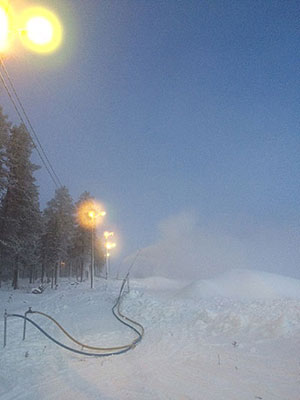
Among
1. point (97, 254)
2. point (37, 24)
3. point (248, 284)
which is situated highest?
point (37, 24)

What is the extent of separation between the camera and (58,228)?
33.4 meters

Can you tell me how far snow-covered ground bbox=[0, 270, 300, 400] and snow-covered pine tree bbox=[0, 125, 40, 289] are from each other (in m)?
10.5

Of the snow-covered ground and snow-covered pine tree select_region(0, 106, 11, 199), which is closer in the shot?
the snow-covered ground

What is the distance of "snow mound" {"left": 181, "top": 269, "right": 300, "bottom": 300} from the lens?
2531cm

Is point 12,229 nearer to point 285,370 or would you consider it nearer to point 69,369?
point 69,369

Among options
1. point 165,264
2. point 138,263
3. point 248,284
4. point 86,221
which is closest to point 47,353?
point 248,284

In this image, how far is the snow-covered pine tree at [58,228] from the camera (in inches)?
1278

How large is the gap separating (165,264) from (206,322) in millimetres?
66831

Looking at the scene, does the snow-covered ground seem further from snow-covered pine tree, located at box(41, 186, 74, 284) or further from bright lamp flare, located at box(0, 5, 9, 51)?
snow-covered pine tree, located at box(41, 186, 74, 284)

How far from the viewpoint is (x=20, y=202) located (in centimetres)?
2233

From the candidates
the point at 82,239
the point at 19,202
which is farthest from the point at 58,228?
the point at 19,202

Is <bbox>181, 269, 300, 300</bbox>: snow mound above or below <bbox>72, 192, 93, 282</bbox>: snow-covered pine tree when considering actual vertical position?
below

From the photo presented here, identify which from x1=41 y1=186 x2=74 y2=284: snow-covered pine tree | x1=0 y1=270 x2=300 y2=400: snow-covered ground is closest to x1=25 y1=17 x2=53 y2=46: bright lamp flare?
x1=0 y1=270 x2=300 y2=400: snow-covered ground

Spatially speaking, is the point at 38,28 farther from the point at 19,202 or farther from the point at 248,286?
the point at 248,286
